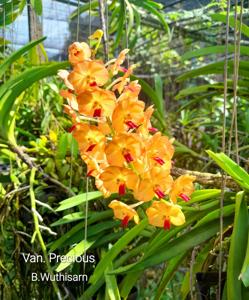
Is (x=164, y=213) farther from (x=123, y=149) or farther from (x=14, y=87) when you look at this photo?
(x=14, y=87)

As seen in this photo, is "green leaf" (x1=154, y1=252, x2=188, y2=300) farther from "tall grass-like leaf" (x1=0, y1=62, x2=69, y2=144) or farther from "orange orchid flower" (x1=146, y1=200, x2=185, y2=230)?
"tall grass-like leaf" (x1=0, y1=62, x2=69, y2=144)

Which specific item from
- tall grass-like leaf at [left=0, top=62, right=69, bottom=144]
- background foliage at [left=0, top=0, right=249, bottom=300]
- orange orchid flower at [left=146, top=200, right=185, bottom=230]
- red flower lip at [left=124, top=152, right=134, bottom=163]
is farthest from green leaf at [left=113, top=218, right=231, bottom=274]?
tall grass-like leaf at [left=0, top=62, right=69, bottom=144]

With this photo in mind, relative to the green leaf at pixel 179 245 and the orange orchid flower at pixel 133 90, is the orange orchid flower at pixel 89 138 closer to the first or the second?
the orange orchid flower at pixel 133 90

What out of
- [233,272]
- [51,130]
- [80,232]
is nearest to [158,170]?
[233,272]

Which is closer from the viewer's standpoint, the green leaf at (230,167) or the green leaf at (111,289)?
the green leaf at (230,167)

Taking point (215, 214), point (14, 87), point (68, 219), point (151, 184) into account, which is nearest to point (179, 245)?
point (215, 214)

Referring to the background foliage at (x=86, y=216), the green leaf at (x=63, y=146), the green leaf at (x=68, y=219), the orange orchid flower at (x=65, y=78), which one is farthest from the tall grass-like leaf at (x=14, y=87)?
the orange orchid flower at (x=65, y=78)

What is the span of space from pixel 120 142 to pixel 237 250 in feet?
0.83

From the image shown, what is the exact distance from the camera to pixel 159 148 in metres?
0.55

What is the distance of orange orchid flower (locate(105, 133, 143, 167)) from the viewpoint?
52cm

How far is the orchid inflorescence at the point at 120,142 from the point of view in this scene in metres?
0.52

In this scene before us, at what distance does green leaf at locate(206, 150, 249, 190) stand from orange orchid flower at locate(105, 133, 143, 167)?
134 mm

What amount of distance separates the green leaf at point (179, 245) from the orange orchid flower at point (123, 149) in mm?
231

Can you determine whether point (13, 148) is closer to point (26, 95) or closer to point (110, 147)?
point (26, 95)
